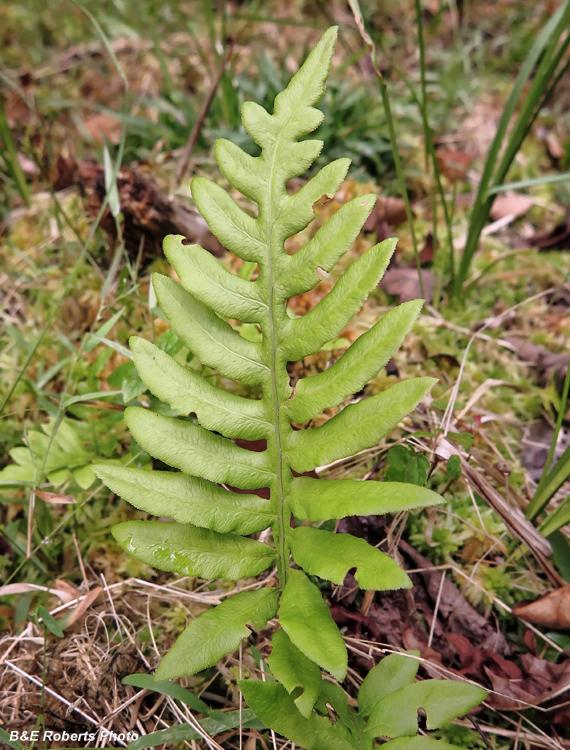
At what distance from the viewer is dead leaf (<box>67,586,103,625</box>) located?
1656 millimetres

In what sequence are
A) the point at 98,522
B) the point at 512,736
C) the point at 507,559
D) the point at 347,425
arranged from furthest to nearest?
the point at 98,522, the point at 507,559, the point at 512,736, the point at 347,425

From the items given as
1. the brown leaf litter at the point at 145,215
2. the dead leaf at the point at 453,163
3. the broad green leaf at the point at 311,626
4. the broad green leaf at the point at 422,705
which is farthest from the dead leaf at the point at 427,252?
the broad green leaf at the point at 422,705

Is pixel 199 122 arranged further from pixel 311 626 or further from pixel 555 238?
pixel 311 626

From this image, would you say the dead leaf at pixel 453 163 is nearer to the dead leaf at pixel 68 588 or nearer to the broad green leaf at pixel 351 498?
the broad green leaf at pixel 351 498

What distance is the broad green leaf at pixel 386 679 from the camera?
1.28 metres

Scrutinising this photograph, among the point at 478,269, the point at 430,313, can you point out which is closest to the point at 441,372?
the point at 430,313

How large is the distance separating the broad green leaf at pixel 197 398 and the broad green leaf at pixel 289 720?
1.93 ft

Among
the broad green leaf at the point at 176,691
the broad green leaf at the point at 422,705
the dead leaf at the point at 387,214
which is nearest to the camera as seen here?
the broad green leaf at the point at 422,705

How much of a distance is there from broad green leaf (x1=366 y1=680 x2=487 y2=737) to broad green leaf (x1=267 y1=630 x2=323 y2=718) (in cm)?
17

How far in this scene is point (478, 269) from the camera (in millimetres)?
2668

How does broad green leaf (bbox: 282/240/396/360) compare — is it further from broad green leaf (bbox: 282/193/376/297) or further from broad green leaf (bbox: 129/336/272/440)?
broad green leaf (bbox: 129/336/272/440)

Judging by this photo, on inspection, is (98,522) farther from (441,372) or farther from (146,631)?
(441,372)

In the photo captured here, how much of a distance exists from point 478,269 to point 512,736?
200 centimetres

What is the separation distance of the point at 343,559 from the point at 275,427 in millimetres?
393
